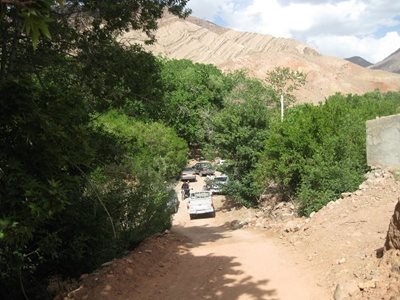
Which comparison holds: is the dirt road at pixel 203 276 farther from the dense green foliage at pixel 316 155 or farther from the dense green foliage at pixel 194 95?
the dense green foliage at pixel 194 95

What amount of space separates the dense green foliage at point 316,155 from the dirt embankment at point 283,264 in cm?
194

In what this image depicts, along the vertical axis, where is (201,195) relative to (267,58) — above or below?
below

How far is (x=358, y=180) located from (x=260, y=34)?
124193 millimetres

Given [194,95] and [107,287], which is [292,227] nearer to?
[107,287]

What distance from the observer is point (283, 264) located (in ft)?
35.4

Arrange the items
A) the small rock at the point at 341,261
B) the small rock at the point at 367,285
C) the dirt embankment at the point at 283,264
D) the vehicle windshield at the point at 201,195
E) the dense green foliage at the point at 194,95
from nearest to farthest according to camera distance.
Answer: the small rock at the point at 367,285
the dirt embankment at the point at 283,264
the small rock at the point at 341,261
the vehicle windshield at the point at 201,195
the dense green foliage at the point at 194,95

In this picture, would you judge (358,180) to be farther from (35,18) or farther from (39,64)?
(35,18)

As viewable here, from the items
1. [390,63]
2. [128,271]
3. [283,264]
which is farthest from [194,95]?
[390,63]

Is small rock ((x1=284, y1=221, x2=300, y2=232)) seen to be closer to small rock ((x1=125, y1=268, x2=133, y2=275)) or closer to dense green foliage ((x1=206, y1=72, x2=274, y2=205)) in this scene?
small rock ((x1=125, y1=268, x2=133, y2=275))

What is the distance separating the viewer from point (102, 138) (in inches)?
482

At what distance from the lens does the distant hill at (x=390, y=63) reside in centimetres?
18026

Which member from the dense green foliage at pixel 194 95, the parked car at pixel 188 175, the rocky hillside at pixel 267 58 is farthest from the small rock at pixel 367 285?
the rocky hillside at pixel 267 58

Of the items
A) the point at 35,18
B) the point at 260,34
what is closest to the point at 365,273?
the point at 35,18

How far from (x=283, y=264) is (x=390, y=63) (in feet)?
644
